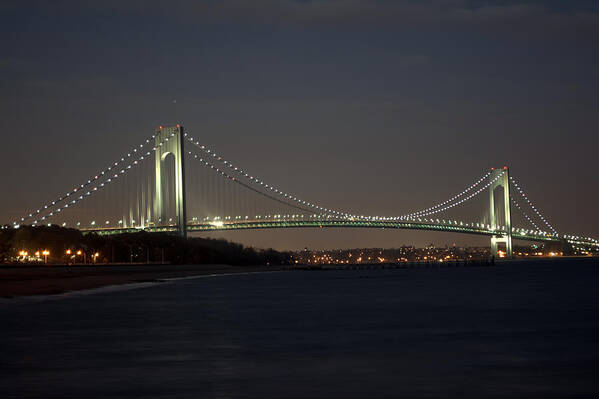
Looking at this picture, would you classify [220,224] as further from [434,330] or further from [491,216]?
[434,330]

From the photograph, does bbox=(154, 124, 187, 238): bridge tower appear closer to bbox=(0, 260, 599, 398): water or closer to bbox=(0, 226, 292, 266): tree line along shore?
bbox=(0, 226, 292, 266): tree line along shore

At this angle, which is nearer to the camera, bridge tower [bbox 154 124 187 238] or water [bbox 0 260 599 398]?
water [bbox 0 260 599 398]

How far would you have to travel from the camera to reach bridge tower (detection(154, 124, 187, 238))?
82.9 metres

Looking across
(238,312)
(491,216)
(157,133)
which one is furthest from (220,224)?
(238,312)

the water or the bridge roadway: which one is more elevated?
the bridge roadway

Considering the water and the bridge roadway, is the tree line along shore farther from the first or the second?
the water

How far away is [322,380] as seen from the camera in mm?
13797

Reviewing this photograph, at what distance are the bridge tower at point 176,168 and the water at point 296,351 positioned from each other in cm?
5080

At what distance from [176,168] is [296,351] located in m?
71.4

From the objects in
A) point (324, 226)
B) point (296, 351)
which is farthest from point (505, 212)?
point (296, 351)

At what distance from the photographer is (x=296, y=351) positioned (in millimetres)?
18078

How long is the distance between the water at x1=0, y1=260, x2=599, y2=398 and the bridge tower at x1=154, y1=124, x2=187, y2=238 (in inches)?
2000

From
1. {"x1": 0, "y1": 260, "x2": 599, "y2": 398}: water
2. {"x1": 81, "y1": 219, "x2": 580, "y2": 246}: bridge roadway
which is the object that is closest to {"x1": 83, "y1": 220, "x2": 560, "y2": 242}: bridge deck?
{"x1": 81, "y1": 219, "x2": 580, "y2": 246}: bridge roadway

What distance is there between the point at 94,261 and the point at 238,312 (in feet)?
207
